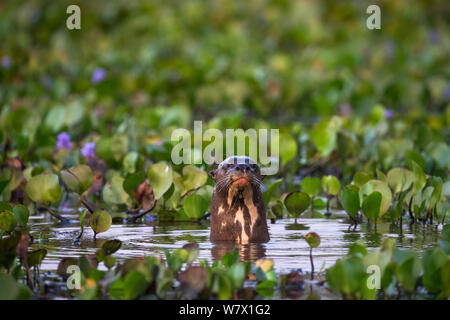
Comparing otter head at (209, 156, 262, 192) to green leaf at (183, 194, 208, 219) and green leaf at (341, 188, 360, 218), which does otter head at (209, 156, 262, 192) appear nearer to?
green leaf at (183, 194, 208, 219)

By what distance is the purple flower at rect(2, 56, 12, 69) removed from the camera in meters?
13.4

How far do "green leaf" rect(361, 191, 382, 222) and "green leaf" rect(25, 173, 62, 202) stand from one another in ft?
7.62

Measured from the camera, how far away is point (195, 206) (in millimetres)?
7141

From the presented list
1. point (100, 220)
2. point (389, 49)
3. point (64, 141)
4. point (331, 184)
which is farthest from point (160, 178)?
point (389, 49)

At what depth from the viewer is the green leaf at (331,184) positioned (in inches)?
311

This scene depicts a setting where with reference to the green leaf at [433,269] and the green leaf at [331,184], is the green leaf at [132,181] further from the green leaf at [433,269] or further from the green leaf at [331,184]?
the green leaf at [433,269]

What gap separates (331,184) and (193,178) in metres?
1.23

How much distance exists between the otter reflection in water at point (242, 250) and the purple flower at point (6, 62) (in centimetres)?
785

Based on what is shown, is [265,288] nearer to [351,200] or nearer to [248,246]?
[248,246]

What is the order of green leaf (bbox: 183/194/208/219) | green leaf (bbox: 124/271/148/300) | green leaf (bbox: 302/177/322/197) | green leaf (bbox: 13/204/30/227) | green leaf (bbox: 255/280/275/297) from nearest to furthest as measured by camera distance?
green leaf (bbox: 124/271/148/300) < green leaf (bbox: 255/280/275/297) < green leaf (bbox: 13/204/30/227) < green leaf (bbox: 183/194/208/219) < green leaf (bbox: 302/177/322/197)

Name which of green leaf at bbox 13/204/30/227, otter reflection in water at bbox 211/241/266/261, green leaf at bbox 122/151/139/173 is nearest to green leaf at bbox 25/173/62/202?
green leaf at bbox 13/204/30/227

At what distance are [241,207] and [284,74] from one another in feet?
26.5
